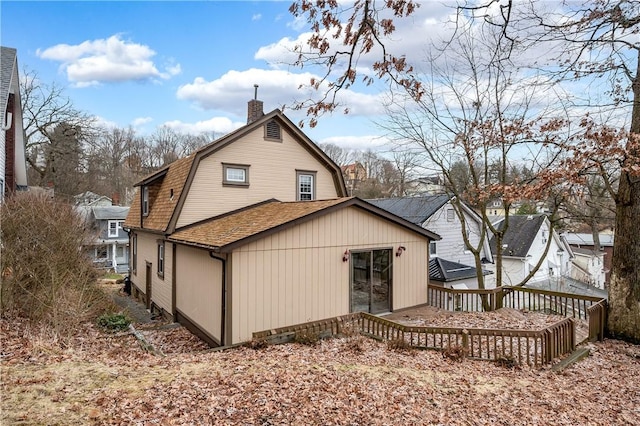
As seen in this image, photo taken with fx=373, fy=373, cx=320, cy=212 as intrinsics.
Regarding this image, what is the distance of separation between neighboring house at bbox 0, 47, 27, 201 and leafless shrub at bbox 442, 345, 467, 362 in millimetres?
12891

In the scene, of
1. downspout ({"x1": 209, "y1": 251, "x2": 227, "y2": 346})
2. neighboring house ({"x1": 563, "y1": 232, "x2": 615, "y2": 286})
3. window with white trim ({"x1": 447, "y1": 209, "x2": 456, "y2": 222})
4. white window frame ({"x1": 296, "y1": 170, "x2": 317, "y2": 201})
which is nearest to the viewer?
downspout ({"x1": 209, "y1": 251, "x2": 227, "y2": 346})

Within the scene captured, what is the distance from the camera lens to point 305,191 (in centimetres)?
1502

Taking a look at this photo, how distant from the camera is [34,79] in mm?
27031

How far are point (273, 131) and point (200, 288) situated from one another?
658 cm

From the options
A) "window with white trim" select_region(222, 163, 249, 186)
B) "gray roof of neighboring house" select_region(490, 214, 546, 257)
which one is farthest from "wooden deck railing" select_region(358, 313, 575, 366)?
"gray roof of neighboring house" select_region(490, 214, 546, 257)

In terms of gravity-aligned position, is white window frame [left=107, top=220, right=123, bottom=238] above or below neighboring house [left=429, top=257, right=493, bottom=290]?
above

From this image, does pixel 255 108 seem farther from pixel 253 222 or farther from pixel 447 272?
pixel 447 272

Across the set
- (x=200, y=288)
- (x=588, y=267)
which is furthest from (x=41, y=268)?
(x=588, y=267)

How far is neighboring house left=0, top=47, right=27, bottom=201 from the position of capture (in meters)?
12.1

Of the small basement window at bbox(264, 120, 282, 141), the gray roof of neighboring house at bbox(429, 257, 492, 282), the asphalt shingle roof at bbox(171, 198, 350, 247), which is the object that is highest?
the small basement window at bbox(264, 120, 282, 141)

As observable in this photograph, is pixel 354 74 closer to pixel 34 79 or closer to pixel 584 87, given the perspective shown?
pixel 584 87

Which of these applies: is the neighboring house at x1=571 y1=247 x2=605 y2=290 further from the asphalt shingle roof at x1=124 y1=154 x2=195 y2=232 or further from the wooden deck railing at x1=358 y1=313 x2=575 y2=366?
the asphalt shingle roof at x1=124 y1=154 x2=195 y2=232

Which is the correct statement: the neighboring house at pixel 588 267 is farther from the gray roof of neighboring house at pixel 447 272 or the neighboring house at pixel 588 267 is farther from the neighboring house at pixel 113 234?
the neighboring house at pixel 113 234

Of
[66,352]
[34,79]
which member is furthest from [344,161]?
[66,352]
